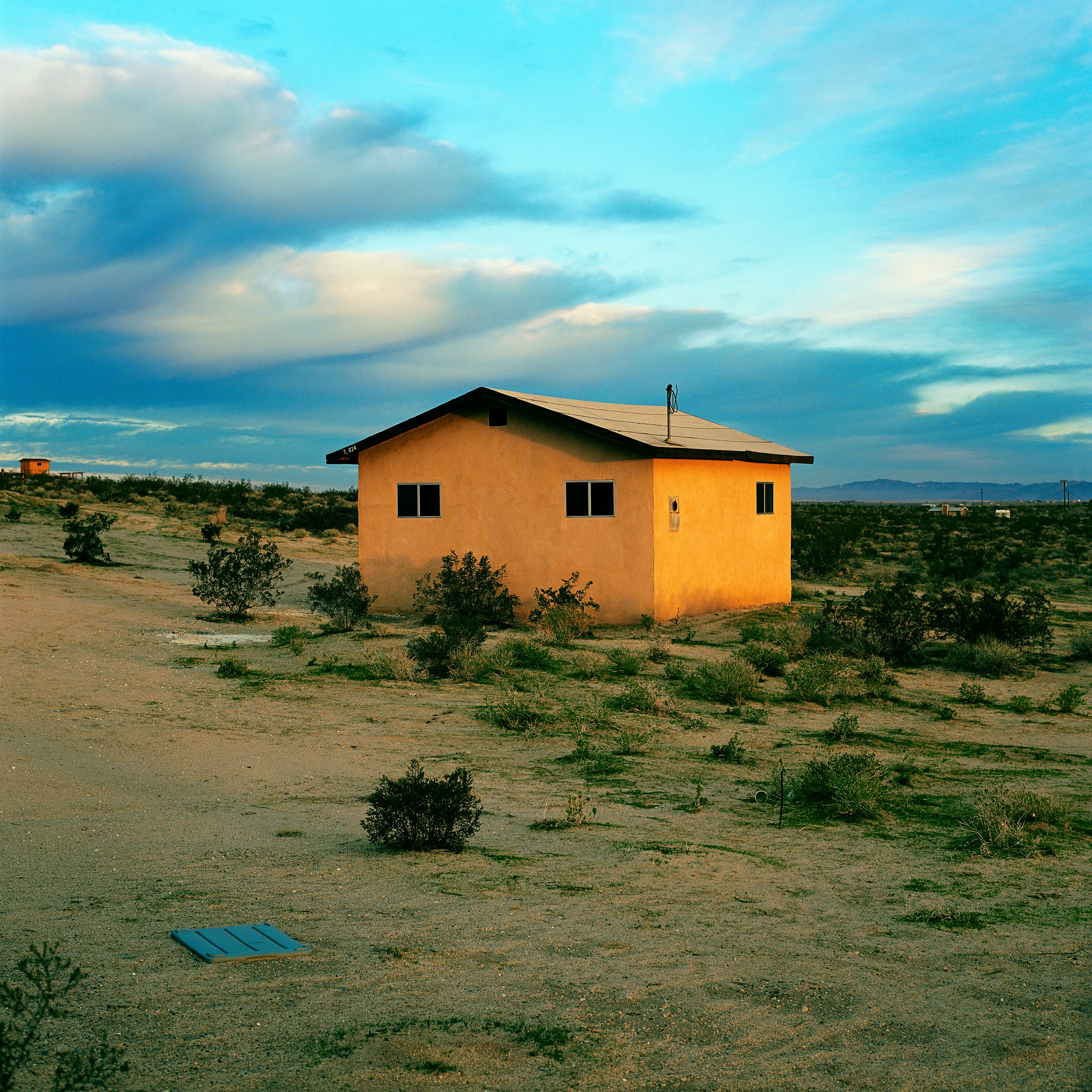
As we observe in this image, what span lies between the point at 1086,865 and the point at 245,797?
6.14m

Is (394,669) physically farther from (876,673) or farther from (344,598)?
(876,673)

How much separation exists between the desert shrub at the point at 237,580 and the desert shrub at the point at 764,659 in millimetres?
10135

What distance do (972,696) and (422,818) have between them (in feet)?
29.4

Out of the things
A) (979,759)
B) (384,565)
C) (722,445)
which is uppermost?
(722,445)

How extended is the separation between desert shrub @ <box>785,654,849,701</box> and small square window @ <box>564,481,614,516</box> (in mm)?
5792

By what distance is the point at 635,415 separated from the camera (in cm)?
2272

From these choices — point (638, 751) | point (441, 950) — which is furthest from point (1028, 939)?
point (638, 751)

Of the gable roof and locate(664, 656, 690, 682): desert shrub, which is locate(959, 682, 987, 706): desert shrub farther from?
the gable roof

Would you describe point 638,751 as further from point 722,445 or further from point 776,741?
point 722,445

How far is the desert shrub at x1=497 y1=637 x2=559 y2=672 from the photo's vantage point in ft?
47.7

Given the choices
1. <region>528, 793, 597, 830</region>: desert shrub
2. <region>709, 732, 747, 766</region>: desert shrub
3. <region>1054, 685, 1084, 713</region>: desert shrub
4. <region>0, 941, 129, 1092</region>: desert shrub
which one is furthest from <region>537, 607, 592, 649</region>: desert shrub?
<region>0, 941, 129, 1092</region>: desert shrub

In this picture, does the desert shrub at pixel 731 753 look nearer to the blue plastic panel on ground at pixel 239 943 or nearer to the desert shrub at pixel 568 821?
the desert shrub at pixel 568 821

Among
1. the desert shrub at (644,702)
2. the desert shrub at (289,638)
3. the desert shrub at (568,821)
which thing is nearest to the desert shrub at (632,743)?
the desert shrub at (644,702)

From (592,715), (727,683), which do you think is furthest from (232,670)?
(727,683)
